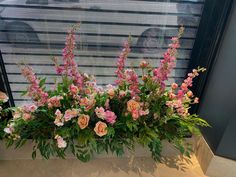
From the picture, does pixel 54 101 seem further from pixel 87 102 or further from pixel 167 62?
pixel 167 62

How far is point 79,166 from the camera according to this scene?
4.80 feet

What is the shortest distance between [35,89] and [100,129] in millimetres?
407

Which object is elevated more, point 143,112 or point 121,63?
point 121,63

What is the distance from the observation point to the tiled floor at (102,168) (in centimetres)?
141

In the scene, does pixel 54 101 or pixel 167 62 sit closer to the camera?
pixel 167 62

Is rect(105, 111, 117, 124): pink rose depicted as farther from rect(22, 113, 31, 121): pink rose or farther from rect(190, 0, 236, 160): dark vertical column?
rect(190, 0, 236, 160): dark vertical column

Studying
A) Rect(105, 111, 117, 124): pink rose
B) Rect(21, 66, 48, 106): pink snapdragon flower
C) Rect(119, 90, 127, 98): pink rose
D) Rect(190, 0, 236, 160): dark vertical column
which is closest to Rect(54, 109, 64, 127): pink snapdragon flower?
Rect(21, 66, 48, 106): pink snapdragon flower

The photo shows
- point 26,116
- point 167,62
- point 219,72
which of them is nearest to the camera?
point 167,62

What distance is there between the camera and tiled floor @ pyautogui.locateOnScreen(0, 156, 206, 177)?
1412 mm

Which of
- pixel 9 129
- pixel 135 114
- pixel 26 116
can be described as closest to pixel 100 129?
pixel 135 114

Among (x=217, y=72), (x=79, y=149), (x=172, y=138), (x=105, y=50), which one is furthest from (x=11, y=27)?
(x=217, y=72)

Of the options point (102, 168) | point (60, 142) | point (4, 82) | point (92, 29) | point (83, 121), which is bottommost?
point (102, 168)

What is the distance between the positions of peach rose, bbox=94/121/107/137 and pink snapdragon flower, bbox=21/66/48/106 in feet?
1.08

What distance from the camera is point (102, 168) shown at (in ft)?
4.79
